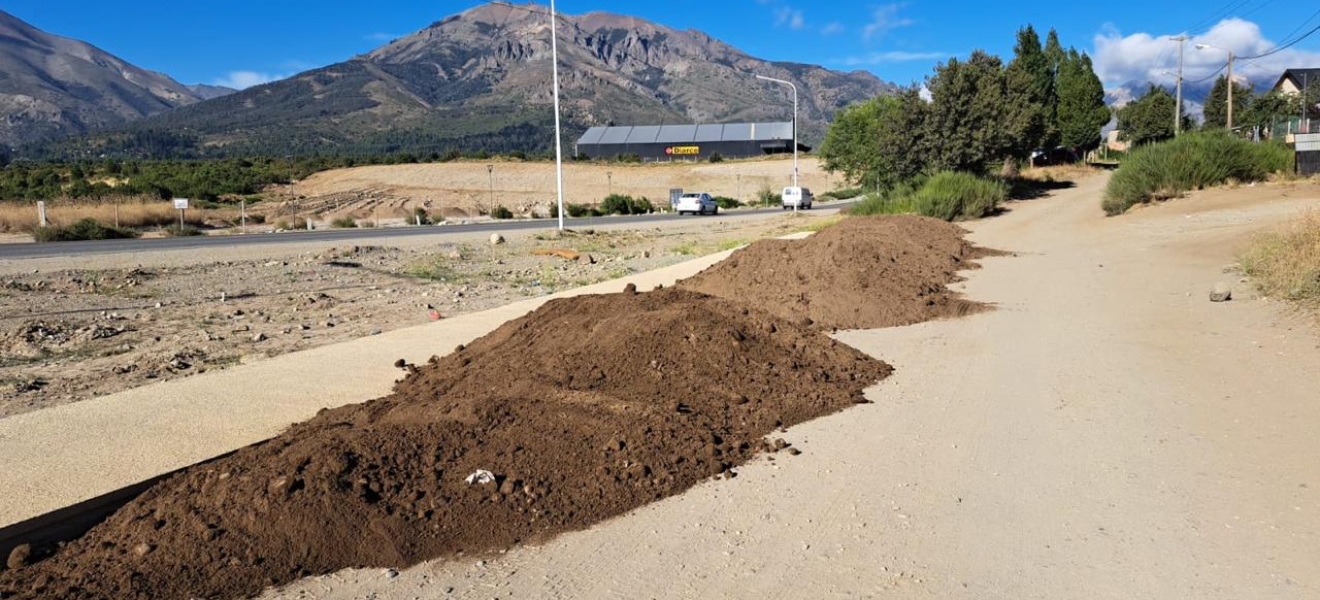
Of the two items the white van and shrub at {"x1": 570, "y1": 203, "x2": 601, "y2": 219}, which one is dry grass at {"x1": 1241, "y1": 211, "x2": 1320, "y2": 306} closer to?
the white van

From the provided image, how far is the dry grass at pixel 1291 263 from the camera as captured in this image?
35.9 feet

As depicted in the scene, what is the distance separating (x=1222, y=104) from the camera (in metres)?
90.8

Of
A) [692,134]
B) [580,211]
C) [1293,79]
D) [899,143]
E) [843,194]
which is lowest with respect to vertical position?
[580,211]

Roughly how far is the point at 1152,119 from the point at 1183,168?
55310 mm

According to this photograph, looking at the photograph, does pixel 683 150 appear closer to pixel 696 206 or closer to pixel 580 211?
pixel 580 211

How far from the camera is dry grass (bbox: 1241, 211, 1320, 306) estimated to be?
10945mm

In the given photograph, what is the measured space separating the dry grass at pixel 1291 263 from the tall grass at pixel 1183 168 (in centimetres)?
1689

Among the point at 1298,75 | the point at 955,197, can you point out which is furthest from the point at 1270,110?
the point at 955,197

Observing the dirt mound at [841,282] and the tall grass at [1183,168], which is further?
the tall grass at [1183,168]

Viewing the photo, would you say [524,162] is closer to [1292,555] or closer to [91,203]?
[91,203]

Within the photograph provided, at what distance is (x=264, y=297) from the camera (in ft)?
54.2

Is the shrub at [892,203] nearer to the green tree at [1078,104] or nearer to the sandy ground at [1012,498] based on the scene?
the sandy ground at [1012,498]

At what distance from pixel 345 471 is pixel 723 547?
2.06 metres

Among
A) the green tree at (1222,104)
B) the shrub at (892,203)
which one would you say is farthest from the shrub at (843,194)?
the shrub at (892,203)
